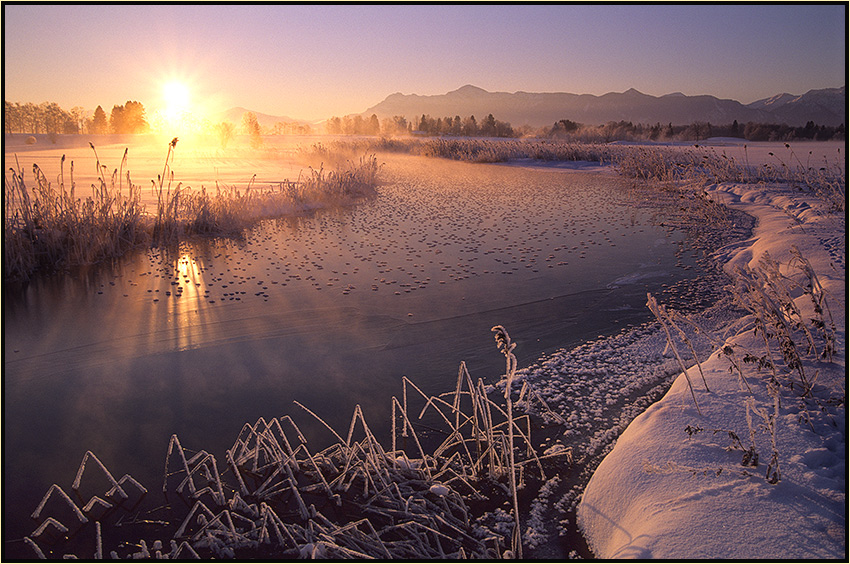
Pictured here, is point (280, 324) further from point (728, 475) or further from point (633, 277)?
point (633, 277)

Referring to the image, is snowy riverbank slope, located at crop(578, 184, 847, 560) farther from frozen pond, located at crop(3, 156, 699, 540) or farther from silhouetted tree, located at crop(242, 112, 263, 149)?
silhouetted tree, located at crop(242, 112, 263, 149)

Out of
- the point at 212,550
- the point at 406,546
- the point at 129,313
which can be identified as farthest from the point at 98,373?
the point at 406,546

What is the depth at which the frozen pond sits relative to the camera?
4.12m

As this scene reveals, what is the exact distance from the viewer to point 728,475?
287 centimetres

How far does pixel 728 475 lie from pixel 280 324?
4880 mm

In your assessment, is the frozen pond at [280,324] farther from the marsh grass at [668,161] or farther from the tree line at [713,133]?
the tree line at [713,133]

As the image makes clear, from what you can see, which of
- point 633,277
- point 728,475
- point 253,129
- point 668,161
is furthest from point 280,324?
point 253,129

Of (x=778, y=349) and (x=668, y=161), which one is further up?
(x=668, y=161)

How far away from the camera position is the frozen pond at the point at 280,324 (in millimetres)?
4117

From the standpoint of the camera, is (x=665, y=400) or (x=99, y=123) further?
(x=99, y=123)

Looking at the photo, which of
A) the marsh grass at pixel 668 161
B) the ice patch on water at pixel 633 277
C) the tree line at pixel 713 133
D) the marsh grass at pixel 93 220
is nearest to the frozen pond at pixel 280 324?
the ice patch on water at pixel 633 277

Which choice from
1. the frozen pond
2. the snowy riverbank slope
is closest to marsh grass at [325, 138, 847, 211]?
the snowy riverbank slope

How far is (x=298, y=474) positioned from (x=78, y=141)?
1783 inches

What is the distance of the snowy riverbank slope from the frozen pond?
174cm
